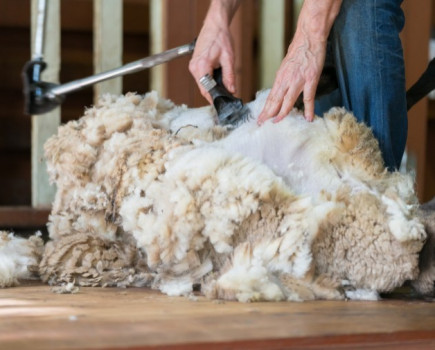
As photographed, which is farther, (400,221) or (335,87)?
(335,87)

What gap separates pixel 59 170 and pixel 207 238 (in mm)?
438

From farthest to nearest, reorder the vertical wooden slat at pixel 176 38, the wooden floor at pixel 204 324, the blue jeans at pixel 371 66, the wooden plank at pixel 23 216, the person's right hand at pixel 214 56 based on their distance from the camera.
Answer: the vertical wooden slat at pixel 176 38, the wooden plank at pixel 23 216, the person's right hand at pixel 214 56, the blue jeans at pixel 371 66, the wooden floor at pixel 204 324

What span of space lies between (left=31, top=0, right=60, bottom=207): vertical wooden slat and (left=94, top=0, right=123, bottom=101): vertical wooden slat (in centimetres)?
13

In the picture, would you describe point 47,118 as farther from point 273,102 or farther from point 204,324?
point 204,324

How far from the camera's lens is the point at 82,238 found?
1.44 metres

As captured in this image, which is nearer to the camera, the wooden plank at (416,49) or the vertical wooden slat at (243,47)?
the vertical wooden slat at (243,47)

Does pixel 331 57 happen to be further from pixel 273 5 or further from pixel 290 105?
pixel 273 5

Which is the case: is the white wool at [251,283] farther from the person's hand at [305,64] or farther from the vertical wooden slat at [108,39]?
the vertical wooden slat at [108,39]

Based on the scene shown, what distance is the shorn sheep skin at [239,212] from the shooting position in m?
1.27

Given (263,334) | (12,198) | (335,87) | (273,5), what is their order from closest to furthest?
(263,334) < (335,87) < (273,5) < (12,198)

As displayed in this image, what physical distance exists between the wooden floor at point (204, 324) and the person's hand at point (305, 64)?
0.41 metres

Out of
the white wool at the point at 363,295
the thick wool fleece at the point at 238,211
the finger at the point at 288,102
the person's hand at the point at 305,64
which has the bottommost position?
the white wool at the point at 363,295

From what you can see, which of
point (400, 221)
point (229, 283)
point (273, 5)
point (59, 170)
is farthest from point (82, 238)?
point (273, 5)

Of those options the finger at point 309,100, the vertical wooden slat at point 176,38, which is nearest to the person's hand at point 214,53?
the finger at point 309,100
